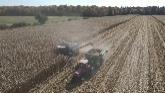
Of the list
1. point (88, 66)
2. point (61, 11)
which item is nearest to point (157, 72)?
point (88, 66)

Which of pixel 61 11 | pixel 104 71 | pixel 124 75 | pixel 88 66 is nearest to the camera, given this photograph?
pixel 88 66

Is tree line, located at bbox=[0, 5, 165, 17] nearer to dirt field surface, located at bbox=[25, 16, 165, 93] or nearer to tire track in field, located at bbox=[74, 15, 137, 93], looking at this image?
tire track in field, located at bbox=[74, 15, 137, 93]

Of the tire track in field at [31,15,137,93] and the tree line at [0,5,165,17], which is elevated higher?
the tire track in field at [31,15,137,93]

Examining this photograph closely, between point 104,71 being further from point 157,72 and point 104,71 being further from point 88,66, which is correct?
point 157,72

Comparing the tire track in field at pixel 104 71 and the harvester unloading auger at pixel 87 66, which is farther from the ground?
the harvester unloading auger at pixel 87 66

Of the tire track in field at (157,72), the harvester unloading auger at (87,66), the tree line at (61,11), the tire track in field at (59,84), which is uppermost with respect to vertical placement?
the harvester unloading auger at (87,66)

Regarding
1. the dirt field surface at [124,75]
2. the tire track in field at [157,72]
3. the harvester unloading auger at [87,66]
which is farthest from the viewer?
the harvester unloading auger at [87,66]

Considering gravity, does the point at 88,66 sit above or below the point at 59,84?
above

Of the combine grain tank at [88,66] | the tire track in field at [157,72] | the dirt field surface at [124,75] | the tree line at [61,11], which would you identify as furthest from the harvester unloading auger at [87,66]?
the tree line at [61,11]

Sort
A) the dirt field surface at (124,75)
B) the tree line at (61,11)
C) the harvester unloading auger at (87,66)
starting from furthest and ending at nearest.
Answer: the tree line at (61,11) < the harvester unloading auger at (87,66) < the dirt field surface at (124,75)

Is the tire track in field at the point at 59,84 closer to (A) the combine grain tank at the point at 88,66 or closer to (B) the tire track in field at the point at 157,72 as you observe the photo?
(A) the combine grain tank at the point at 88,66

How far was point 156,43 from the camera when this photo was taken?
142ft

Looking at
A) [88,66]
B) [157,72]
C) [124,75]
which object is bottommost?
[157,72]

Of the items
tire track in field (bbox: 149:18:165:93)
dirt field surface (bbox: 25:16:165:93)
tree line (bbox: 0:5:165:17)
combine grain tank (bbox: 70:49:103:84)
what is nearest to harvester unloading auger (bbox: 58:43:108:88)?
combine grain tank (bbox: 70:49:103:84)
